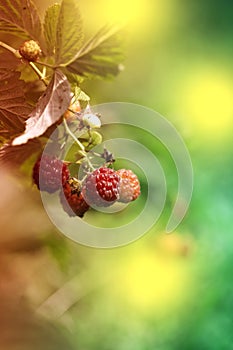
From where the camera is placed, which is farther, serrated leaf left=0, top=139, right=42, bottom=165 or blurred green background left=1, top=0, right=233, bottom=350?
blurred green background left=1, top=0, right=233, bottom=350

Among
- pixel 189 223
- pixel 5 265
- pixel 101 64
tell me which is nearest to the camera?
pixel 101 64

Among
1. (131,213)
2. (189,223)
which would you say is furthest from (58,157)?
(189,223)

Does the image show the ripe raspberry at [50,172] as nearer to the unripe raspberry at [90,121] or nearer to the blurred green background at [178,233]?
the unripe raspberry at [90,121]

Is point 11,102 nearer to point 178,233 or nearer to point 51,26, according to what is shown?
point 51,26

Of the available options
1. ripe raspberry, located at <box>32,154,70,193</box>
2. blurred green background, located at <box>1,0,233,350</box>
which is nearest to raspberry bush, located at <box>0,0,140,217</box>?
ripe raspberry, located at <box>32,154,70,193</box>

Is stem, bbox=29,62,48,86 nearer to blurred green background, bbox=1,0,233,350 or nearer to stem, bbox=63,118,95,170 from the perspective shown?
stem, bbox=63,118,95,170

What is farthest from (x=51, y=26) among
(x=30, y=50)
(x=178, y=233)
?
(x=178, y=233)

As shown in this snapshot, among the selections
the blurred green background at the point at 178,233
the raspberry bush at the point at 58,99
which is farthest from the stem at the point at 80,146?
the blurred green background at the point at 178,233

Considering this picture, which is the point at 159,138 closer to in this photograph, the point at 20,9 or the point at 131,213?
the point at 131,213
